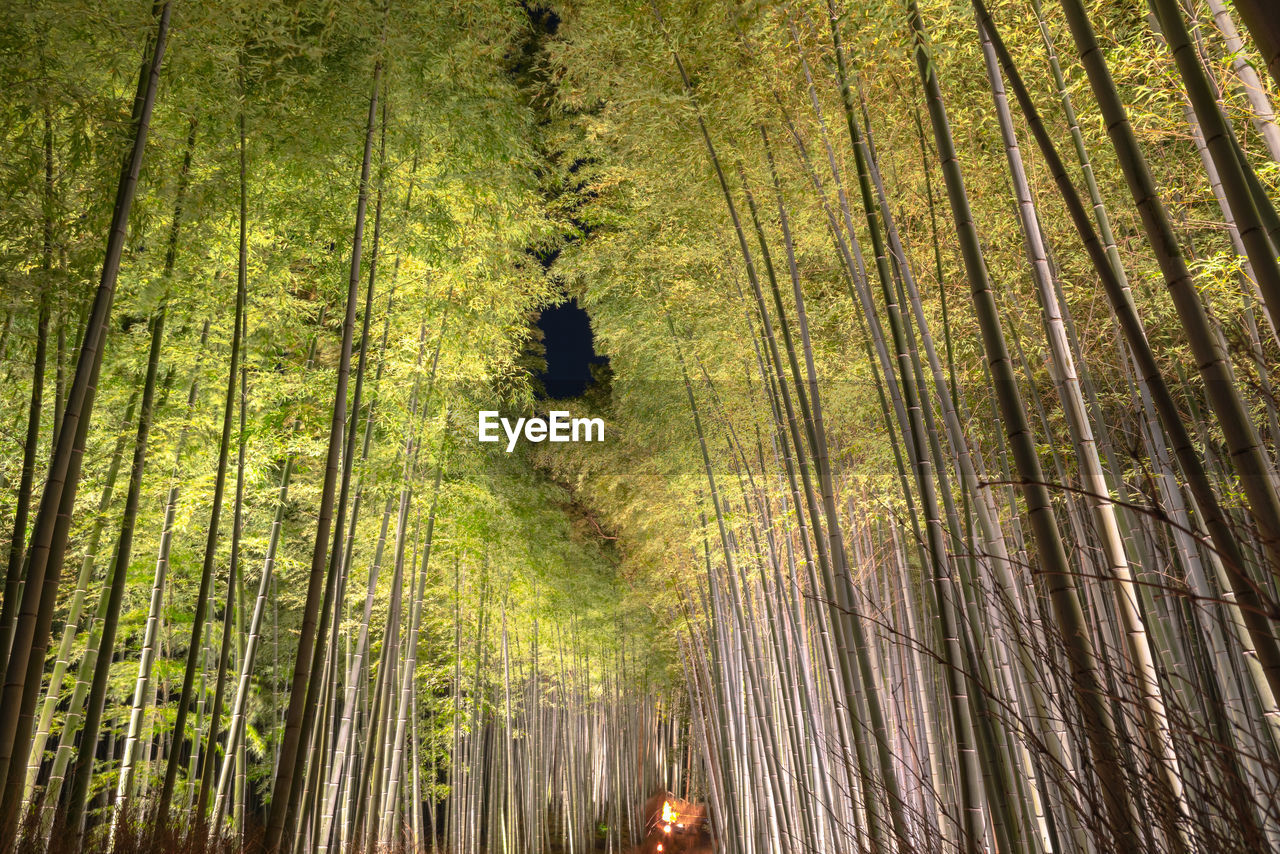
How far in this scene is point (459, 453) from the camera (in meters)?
6.30

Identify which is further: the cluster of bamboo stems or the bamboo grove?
the bamboo grove

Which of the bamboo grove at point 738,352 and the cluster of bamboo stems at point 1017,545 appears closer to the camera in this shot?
the cluster of bamboo stems at point 1017,545

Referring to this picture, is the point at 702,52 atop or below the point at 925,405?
atop

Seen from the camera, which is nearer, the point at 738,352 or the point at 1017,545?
the point at 1017,545

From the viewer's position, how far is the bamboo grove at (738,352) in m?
1.53

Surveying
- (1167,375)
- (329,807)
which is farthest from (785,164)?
(329,807)

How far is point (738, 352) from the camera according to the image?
5.54m

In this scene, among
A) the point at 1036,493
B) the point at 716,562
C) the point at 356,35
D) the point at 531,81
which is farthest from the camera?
the point at 716,562

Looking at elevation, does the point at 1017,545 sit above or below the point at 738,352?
below

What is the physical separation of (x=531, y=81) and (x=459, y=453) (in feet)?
9.91

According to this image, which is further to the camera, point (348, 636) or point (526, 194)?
point (348, 636)

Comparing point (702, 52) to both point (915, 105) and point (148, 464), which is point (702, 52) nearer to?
point (915, 105)

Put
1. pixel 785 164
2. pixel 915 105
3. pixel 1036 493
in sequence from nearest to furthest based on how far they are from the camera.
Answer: pixel 1036 493, pixel 915 105, pixel 785 164

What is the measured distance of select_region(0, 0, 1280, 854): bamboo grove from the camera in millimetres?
1529
